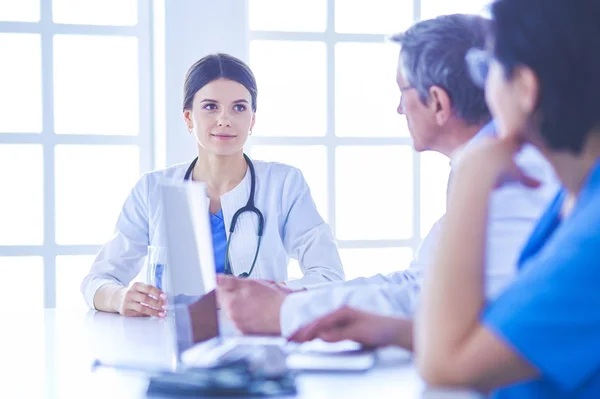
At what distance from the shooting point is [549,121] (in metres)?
0.84

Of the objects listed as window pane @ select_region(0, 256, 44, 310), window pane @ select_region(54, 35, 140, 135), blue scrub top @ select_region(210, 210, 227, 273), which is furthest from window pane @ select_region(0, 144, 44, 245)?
blue scrub top @ select_region(210, 210, 227, 273)

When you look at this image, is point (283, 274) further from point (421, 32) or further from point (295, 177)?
point (421, 32)

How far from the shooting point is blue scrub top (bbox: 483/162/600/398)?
77 cm

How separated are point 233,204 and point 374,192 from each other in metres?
1.21

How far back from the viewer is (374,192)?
3.65m

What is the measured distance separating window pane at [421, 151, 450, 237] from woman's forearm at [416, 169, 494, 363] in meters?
2.82

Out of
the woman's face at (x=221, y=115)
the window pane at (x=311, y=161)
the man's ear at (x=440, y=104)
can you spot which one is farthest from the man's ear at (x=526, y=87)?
the window pane at (x=311, y=161)

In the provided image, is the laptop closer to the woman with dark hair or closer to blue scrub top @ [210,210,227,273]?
the woman with dark hair

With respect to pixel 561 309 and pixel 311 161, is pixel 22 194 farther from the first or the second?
pixel 561 309

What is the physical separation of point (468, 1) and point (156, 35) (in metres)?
1.49

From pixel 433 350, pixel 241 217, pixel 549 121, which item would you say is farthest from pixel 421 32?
pixel 241 217

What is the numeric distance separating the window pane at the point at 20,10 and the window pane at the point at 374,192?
1444 millimetres

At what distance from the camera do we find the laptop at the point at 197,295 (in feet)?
4.06

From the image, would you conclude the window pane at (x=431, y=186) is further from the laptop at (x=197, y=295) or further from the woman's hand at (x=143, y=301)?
the laptop at (x=197, y=295)
